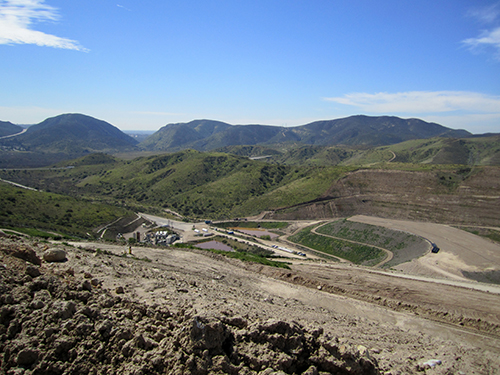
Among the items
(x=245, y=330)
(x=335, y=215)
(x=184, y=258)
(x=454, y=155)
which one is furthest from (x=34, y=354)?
(x=454, y=155)

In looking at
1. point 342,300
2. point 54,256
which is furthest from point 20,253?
point 342,300

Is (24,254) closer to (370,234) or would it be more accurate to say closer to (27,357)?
(27,357)

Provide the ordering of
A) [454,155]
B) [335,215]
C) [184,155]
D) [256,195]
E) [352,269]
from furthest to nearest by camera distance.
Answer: [184,155] → [454,155] → [256,195] → [335,215] → [352,269]

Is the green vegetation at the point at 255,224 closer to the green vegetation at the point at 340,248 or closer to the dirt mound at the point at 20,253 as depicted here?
the green vegetation at the point at 340,248

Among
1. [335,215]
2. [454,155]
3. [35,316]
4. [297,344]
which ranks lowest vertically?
[335,215]

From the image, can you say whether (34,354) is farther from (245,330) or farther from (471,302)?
(471,302)

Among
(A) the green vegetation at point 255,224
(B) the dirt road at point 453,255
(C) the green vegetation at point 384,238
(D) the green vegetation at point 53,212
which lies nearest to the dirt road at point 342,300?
(B) the dirt road at point 453,255
